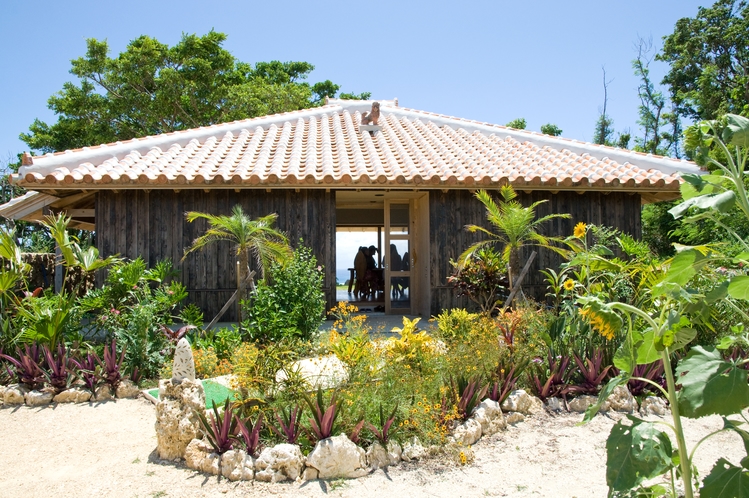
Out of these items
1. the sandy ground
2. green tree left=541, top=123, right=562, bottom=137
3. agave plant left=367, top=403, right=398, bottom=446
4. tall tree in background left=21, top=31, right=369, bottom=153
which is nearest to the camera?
the sandy ground

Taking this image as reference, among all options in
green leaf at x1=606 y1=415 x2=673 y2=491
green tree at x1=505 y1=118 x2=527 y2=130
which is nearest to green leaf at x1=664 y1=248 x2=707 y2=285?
green leaf at x1=606 y1=415 x2=673 y2=491

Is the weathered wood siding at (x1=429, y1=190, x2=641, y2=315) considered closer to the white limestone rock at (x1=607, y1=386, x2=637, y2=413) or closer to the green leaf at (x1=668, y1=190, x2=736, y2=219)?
the white limestone rock at (x1=607, y1=386, x2=637, y2=413)

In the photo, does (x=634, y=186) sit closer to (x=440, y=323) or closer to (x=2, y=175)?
(x=440, y=323)

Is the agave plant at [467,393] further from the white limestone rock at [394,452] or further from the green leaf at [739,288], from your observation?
the green leaf at [739,288]

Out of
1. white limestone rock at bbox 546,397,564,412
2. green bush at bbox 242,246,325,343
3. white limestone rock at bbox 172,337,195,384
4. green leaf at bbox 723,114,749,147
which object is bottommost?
white limestone rock at bbox 546,397,564,412

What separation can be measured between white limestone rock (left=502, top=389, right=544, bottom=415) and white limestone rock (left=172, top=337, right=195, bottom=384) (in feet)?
9.58

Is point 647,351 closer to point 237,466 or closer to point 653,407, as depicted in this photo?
point 237,466

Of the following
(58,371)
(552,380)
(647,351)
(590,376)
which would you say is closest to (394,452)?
(552,380)

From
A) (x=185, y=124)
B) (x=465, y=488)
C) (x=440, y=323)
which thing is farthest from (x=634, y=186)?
(x=185, y=124)

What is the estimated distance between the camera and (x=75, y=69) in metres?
Result: 21.7

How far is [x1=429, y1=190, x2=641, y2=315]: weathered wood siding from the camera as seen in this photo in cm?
1020

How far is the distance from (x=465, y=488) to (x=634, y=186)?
8001 mm

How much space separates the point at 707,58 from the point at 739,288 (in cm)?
2890

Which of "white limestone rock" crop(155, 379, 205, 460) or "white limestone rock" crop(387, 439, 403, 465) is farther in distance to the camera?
"white limestone rock" crop(155, 379, 205, 460)
